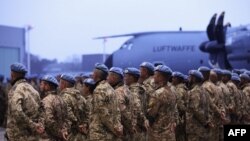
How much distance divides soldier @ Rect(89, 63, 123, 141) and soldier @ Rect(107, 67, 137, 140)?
314 mm

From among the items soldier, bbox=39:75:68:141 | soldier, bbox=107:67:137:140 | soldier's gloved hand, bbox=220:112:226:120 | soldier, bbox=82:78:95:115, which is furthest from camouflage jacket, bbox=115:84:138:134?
soldier's gloved hand, bbox=220:112:226:120

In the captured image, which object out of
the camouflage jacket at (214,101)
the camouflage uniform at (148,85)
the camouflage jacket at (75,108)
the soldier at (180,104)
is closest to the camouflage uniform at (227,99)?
the camouflage jacket at (214,101)

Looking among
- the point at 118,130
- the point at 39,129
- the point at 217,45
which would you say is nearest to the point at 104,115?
the point at 118,130

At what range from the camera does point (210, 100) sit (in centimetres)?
927

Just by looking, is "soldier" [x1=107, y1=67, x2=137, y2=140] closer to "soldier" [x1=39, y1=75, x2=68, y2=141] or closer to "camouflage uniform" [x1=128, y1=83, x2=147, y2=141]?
"camouflage uniform" [x1=128, y1=83, x2=147, y2=141]

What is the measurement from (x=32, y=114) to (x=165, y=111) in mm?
2323

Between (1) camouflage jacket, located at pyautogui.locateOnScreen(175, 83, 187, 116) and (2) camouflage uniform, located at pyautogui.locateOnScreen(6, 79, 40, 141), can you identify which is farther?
(1) camouflage jacket, located at pyautogui.locateOnScreen(175, 83, 187, 116)

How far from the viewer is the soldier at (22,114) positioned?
20.0ft

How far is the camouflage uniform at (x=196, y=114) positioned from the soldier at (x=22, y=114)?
3363 mm

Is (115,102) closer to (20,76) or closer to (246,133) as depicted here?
(20,76)

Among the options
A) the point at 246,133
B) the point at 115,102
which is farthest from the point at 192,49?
the point at 246,133

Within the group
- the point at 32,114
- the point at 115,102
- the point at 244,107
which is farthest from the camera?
the point at 244,107

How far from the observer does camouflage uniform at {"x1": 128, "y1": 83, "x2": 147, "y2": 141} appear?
7.69 metres

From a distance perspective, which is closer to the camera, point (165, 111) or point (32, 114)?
point (32, 114)
